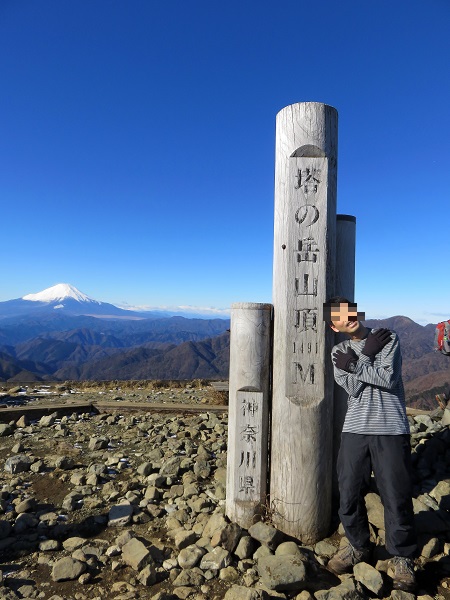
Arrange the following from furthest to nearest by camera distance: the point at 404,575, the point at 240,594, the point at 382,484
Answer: the point at 382,484
the point at 404,575
the point at 240,594

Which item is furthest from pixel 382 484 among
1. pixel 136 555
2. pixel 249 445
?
pixel 136 555

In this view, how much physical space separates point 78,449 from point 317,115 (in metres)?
6.61

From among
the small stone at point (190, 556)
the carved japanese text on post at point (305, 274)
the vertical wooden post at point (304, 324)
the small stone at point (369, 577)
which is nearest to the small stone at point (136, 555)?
the small stone at point (190, 556)

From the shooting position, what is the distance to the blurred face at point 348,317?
3602 mm

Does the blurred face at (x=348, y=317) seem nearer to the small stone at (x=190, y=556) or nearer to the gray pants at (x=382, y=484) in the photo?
A: the gray pants at (x=382, y=484)

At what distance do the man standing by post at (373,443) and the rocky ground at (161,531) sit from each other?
0.26m

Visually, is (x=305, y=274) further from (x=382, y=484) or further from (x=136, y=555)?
(x=136, y=555)

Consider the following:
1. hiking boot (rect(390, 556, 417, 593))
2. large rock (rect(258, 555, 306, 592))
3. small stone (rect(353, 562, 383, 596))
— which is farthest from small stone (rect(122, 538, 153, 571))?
→ hiking boot (rect(390, 556, 417, 593))

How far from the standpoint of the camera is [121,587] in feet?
11.4

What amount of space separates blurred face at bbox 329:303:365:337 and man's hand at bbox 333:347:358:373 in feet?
0.70

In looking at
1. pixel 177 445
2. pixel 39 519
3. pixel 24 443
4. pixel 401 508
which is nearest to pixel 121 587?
pixel 39 519

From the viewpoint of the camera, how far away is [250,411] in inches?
174

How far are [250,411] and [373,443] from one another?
1379 millimetres

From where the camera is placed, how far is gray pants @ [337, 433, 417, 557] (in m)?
3.39
